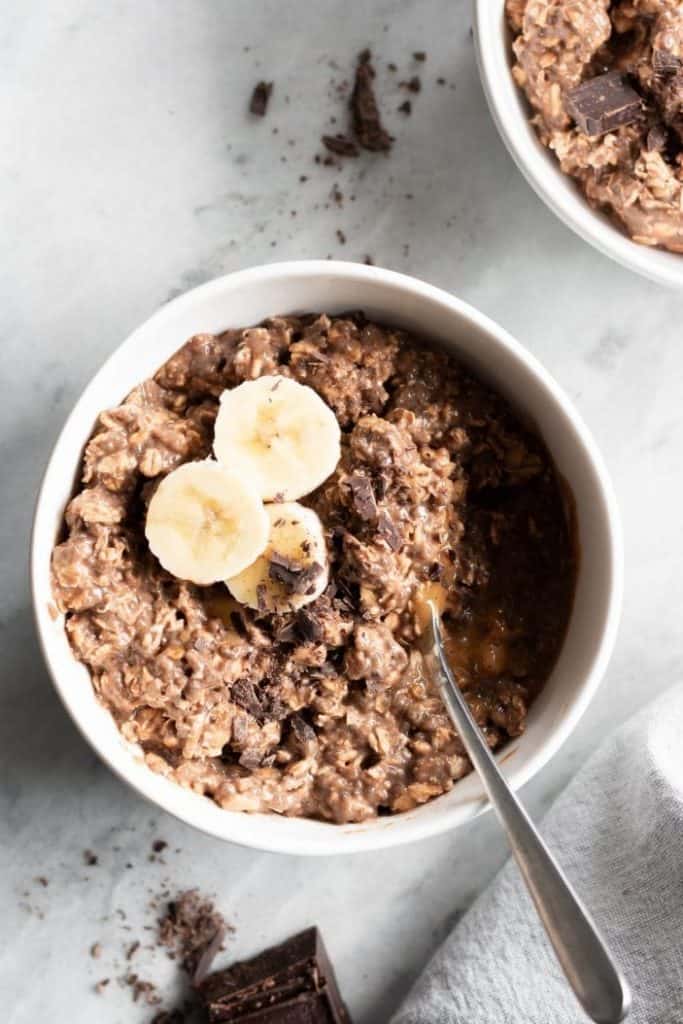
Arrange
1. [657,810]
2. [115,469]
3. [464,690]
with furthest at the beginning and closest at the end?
[657,810] → [464,690] → [115,469]

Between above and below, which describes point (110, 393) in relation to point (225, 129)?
below

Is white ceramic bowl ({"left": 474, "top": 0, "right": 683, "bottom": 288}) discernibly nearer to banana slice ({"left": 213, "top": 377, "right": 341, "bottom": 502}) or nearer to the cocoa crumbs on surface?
banana slice ({"left": 213, "top": 377, "right": 341, "bottom": 502})

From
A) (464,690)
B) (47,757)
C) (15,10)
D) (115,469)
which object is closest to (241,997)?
(47,757)

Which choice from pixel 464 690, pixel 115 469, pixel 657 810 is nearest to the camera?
pixel 115 469

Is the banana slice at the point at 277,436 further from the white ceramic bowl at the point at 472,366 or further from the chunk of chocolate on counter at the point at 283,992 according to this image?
the chunk of chocolate on counter at the point at 283,992

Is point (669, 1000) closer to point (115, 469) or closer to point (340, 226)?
point (115, 469)

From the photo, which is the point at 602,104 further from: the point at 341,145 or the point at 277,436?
the point at 277,436

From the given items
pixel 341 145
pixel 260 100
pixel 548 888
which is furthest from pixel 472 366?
pixel 548 888
